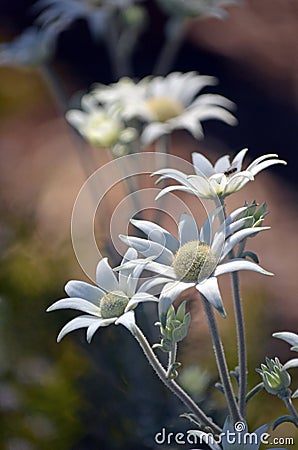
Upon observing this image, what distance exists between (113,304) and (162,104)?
45 cm

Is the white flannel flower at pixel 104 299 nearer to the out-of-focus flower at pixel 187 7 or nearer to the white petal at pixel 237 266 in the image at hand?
the white petal at pixel 237 266

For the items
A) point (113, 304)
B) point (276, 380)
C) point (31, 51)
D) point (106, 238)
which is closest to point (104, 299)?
point (113, 304)

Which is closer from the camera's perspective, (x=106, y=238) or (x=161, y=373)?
(x=161, y=373)

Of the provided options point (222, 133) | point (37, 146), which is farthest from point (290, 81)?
point (37, 146)

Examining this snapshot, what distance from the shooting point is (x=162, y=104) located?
0.88 meters

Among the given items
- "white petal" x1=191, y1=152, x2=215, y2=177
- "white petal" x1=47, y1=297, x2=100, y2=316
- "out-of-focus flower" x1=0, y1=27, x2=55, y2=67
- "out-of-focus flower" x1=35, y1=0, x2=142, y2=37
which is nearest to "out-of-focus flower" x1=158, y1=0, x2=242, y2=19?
"out-of-focus flower" x1=35, y1=0, x2=142, y2=37

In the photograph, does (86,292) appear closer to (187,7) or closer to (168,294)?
(168,294)

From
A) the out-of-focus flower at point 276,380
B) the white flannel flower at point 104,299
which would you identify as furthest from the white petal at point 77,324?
the out-of-focus flower at point 276,380

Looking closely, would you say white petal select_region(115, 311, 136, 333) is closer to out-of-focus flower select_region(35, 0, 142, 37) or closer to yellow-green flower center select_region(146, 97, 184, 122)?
yellow-green flower center select_region(146, 97, 184, 122)

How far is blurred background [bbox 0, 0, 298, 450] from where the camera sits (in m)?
0.72

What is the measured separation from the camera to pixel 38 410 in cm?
78

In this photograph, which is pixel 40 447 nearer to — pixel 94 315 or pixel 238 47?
pixel 94 315

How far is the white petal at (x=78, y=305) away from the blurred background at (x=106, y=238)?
7.3 inches

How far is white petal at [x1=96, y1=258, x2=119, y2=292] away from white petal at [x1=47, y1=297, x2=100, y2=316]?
13 millimetres
